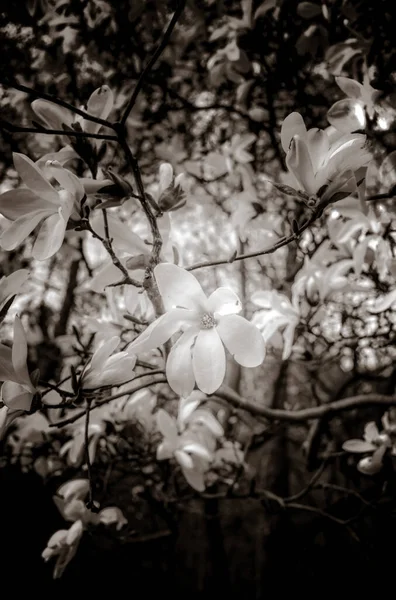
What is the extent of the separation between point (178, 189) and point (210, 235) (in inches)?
151

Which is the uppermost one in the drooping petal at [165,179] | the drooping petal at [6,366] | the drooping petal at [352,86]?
the drooping petal at [165,179]

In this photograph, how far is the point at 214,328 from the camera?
693 mm

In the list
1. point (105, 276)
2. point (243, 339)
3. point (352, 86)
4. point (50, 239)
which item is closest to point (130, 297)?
point (105, 276)

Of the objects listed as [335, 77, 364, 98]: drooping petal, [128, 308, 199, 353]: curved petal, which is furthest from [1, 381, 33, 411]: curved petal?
[335, 77, 364, 98]: drooping petal

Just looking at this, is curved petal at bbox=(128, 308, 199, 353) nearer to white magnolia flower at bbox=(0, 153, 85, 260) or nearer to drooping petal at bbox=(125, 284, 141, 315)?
white magnolia flower at bbox=(0, 153, 85, 260)

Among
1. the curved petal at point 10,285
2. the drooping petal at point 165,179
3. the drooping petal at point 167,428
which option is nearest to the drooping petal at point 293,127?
the drooping petal at point 165,179

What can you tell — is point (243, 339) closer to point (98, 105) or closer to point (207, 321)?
point (207, 321)

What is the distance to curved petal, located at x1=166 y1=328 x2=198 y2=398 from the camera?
0.67 m

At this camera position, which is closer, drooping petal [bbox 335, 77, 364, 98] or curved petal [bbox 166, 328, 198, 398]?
curved petal [bbox 166, 328, 198, 398]

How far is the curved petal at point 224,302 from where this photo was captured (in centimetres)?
67

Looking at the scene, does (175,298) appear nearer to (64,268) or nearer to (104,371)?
(104,371)

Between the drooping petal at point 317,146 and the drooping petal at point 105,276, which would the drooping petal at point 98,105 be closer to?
the drooping petal at point 105,276

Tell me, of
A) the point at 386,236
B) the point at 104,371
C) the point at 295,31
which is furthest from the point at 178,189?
the point at 295,31

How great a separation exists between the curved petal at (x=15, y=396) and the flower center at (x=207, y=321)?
35 cm
